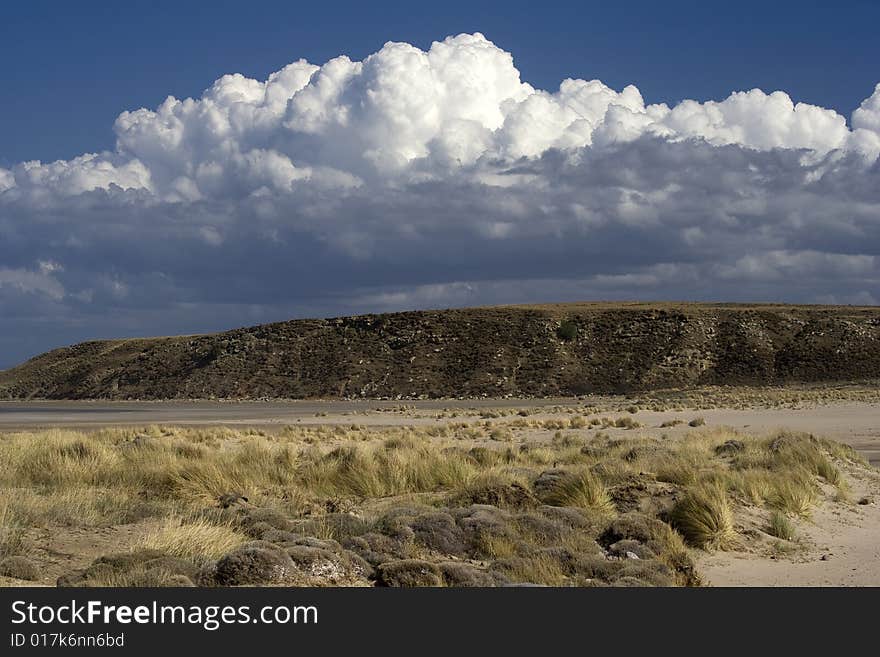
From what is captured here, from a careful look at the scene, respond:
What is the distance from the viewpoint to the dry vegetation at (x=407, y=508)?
9.50 meters

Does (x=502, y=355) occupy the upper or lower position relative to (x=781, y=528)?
upper

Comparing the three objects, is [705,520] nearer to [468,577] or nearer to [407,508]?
[407,508]

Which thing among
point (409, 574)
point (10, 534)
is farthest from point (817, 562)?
point (10, 534)

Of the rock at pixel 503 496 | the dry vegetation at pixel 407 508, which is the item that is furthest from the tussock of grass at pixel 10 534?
the rock at pixel 503 496

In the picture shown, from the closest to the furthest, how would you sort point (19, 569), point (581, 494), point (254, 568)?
point (254, 568) < point (19, 569) < point (581, 494)

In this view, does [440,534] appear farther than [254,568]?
Yes

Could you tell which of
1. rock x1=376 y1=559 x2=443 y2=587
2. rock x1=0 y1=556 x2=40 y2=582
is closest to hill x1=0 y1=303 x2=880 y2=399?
rock x1=376 y1=559 x2=443 y2=587

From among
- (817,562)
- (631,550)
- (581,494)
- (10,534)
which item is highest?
(10,534)

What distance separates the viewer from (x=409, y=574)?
9.48 metres

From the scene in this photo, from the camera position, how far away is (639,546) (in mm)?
11188

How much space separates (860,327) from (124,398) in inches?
3259

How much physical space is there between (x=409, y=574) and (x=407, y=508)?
339 centimetres
